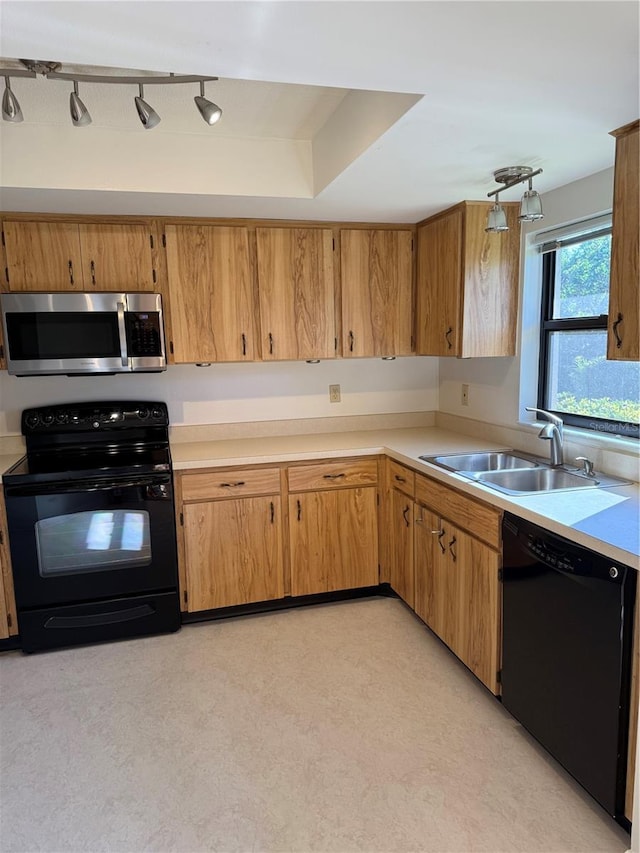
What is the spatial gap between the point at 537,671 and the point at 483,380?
1.69 metres

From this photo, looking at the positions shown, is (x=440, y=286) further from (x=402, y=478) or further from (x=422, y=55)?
(x=422, y=55)

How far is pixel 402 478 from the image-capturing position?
9.50ft

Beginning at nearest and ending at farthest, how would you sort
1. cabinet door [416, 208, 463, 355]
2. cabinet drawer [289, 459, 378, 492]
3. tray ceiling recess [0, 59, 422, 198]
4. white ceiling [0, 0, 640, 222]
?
white ceiling [0, 0, 640, 222], tray ceiling recess [0, 59, 422, 198], cabinet door [416, 208, 463, 355], cabinet drawer [289, 459, 378, 492]

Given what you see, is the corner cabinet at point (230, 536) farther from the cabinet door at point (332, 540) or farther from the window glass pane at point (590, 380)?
the window glass pane at point (590, 380)

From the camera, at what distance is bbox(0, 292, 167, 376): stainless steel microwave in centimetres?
267

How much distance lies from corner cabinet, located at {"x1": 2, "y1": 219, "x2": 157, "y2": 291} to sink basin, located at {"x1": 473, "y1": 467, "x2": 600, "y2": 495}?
1976 millimetres

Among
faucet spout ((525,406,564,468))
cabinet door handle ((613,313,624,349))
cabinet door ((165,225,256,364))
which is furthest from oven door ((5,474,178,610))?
cabinet door handle ((613,313,624,349))

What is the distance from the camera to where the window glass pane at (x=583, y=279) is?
2424mm

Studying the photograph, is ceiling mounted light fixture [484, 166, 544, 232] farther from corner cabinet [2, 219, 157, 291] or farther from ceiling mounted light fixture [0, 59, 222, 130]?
corner cabinet [2, 219, 157, 291]

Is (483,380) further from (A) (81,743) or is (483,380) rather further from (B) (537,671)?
(A) (81,743)

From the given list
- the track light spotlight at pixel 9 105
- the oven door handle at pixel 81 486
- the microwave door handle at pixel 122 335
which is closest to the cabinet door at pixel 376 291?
the microwave door handle at pixel 122 335

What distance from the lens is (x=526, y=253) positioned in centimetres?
275

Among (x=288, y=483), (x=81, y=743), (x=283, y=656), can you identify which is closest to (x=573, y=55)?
(x=288, y=483)

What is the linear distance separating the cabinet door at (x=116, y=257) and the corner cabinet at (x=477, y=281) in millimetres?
1569
